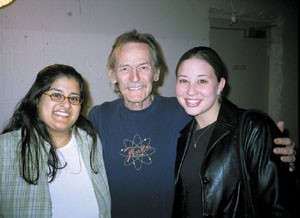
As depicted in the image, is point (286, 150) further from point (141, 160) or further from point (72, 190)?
point (72, 190)

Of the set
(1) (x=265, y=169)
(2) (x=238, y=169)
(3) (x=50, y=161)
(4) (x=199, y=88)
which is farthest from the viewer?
(3) (x=50, y=161)

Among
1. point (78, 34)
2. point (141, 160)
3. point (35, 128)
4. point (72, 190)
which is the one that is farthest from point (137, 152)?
point (78, 34)

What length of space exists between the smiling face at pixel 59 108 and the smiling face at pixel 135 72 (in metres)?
0.41

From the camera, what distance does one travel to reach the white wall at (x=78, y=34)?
2574 mm

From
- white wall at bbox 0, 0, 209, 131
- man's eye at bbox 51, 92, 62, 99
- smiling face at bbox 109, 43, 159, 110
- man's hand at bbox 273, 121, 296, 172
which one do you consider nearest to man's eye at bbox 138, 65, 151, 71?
smiling face at bbox 109, 43, 159, 110

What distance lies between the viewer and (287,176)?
48.6 inches

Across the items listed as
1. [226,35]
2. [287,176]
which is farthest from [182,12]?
[287,176]

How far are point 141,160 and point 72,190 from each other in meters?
0.55

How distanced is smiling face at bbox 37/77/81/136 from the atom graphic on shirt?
1.58 ft

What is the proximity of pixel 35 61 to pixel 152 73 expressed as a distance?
1587mm

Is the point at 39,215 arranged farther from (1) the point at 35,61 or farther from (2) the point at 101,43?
(2) the point at 101,43

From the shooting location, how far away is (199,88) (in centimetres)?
153

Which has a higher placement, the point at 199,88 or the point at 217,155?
the point at 199,88

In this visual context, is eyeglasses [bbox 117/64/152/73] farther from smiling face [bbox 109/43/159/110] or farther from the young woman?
the young woman
